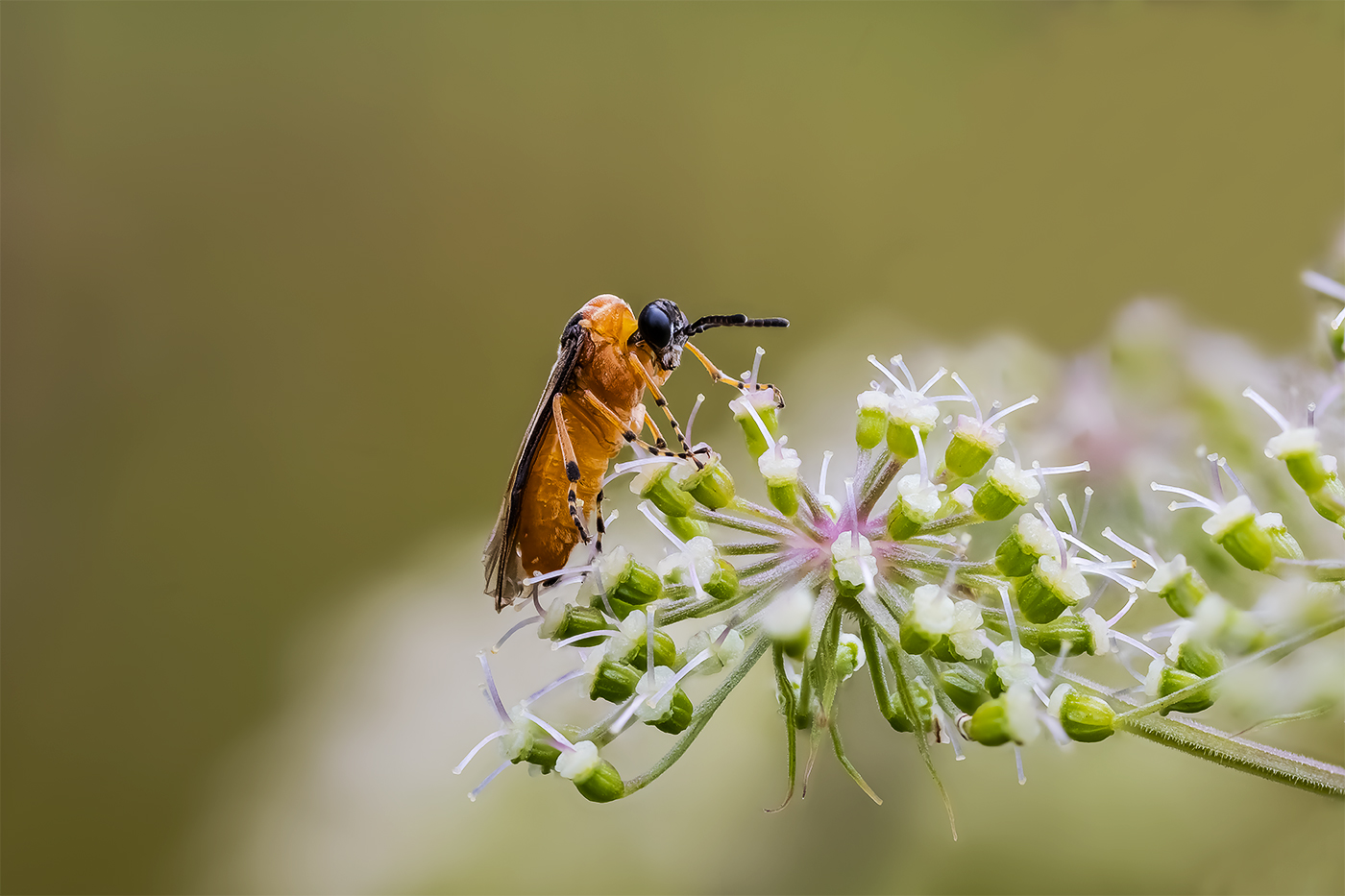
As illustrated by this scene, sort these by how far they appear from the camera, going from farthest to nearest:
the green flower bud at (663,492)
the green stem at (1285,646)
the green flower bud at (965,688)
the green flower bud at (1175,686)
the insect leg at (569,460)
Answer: the insect leg at (569,460) → the green flower bud at (663,492) → the green flower bud at (965,688) → the green flower bud at (1175,686) → the green stem at (1285,646)

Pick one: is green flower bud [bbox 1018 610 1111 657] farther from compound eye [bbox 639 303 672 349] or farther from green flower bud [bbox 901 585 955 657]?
compound eye [bbox 639 303 672 349]

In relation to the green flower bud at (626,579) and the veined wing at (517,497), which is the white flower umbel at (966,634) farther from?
the veined wing at (517,497)

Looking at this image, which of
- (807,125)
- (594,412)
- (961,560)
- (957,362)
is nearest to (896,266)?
(807,125)

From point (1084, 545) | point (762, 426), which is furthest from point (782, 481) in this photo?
point (1084, 545)

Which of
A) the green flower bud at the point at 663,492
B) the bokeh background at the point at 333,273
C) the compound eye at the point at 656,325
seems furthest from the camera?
the bokeh background at the point at 333,273

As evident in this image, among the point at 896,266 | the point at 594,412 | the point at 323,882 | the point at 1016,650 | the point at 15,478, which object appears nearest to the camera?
the point at 1016,650

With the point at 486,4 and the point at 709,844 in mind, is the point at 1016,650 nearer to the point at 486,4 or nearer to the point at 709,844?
the point at 709,844

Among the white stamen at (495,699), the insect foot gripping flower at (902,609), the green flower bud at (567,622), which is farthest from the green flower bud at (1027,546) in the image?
the white stamen at (495,699)

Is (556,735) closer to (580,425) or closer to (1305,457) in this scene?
(580,425)
